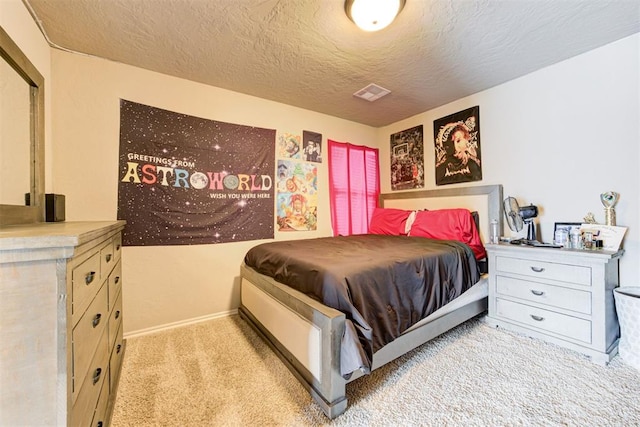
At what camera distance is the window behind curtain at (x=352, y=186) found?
3.42 metres

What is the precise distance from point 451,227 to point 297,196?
1779 millimetres

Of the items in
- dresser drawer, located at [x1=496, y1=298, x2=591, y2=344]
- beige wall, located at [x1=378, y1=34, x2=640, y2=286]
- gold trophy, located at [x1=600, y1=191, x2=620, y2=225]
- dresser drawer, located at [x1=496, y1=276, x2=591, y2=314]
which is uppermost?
beige wall, located at [x1=378, y1=34, x2=640, y2=286]

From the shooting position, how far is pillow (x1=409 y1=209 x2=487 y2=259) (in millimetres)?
2498

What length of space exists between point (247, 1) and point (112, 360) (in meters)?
2.27

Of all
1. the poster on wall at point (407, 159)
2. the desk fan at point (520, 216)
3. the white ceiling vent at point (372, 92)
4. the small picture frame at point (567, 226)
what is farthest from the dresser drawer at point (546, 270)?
the white ceiling vent at point (372, 92)

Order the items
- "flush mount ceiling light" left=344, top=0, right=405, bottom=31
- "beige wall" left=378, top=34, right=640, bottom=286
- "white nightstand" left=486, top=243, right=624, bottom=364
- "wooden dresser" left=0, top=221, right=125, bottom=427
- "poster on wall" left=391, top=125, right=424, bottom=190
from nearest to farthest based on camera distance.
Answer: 1. "wooden dresser" left=0, top=221, right=125, bottom=427
2. "flush mount ceiling light" left=344, top=0, right=405, bottom=31
3. "white nightstand" left=486, top=243, right=624, bottom=364
4. "beige wall" left=378, top=34, right=640, bottom=286
5. "poster on wall" left=391, top=125, right=424, bottom=190

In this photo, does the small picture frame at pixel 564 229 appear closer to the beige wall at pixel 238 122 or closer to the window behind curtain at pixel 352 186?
the beige wall at pixel 238 122

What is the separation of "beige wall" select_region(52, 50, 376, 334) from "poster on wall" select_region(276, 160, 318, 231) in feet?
1.81

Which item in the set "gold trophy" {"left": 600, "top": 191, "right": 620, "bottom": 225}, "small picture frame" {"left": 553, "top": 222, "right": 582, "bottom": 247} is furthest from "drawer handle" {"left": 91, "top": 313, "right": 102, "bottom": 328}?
"gold trophy" {"left": 600, "top": 191, "right": 620, "bottom": 225}

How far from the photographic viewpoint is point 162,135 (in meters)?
2.27

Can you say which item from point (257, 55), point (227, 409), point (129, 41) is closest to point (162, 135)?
point (129, 41)

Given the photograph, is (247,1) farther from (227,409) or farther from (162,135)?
(227,409)

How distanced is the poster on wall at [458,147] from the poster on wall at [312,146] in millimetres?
1495

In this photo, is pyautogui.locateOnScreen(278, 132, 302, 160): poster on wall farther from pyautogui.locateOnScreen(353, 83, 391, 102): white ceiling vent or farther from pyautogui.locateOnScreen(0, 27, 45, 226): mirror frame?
pyautogui.locateOnScreen(0, 27, 45, 226): mirror frame
